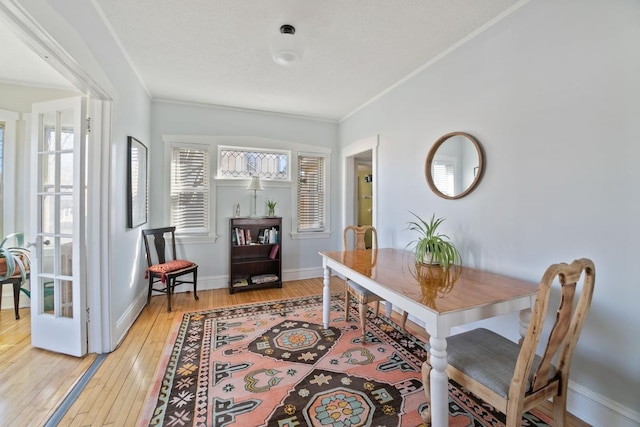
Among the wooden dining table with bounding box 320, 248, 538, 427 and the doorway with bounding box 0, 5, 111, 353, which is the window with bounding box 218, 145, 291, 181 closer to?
the doorway with bounding box 0, 5, 111, 353

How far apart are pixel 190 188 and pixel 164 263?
3.54 ft

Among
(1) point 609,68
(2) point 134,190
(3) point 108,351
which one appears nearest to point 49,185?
(2) point 134,190

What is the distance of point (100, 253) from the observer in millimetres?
2111

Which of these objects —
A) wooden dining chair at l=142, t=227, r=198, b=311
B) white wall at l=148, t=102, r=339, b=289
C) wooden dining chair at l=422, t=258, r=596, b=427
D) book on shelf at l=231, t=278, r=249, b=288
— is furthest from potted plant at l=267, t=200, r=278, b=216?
wooden dining chair at l=422, t=258, r=596, b=427

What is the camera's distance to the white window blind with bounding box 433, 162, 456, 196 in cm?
236

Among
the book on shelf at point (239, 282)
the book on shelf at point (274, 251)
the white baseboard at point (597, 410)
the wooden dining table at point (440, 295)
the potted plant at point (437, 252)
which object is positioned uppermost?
the potted plant at point (437, 252)

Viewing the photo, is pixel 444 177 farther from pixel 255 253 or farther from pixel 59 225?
pixel 59 225

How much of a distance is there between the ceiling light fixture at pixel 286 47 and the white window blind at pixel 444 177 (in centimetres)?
160

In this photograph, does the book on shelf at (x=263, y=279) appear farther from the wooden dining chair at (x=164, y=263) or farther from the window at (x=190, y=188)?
the window at (x=190, y=188)

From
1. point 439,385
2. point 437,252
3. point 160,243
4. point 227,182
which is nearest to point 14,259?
point 160,243

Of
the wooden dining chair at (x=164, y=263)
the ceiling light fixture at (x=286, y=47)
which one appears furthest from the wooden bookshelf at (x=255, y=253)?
the ceiling light fixture at (x=286, y=47)

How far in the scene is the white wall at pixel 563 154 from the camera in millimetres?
1367

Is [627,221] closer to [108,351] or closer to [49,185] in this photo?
[108,351]

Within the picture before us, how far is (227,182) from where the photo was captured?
12.5 ft
